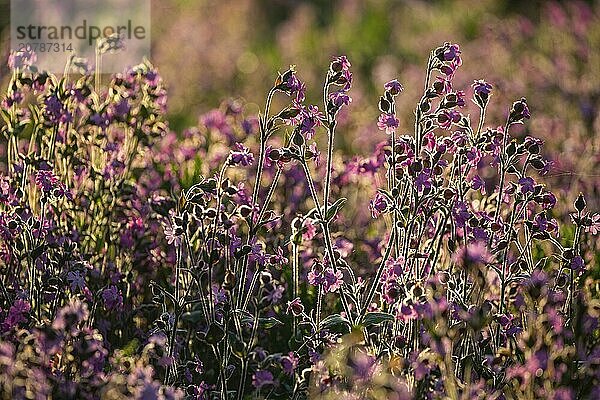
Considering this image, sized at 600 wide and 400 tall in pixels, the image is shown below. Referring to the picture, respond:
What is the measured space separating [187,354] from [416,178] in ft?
3.37

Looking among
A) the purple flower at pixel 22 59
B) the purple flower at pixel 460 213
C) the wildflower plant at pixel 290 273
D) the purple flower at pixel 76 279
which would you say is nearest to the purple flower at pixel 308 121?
the wildflower plant at pixel 290 273

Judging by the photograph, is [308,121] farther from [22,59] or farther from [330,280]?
[22,59]

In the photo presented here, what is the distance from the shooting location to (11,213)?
9.99ft

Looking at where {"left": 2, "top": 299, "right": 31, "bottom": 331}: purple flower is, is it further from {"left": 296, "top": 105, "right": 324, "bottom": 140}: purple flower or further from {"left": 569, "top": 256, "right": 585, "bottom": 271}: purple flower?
{"left": 569, "top": 256, "right": 585, "bottom": 271}: purple flower

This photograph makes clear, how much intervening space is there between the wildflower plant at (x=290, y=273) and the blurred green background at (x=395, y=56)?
129cm

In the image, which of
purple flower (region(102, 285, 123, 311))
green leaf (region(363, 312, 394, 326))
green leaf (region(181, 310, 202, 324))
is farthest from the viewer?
purple flower (region(102, 285, 123, 311))

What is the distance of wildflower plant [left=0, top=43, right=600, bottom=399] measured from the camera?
8.21 ft

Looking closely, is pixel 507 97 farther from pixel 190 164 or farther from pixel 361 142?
pixel 190 164

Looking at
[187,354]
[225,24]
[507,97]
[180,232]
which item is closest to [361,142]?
[507,97]

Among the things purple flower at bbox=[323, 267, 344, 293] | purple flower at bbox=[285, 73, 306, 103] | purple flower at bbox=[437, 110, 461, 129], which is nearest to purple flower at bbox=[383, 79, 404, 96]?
purple flower at bbox=[437, 110, 461, 129]

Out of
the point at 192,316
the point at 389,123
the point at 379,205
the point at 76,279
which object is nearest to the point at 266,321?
the point at 192,316

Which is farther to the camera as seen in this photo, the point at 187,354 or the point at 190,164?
the point at 190,164

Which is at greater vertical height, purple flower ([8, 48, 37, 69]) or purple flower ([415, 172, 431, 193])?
purple flower ([8, 48, 37, 69])

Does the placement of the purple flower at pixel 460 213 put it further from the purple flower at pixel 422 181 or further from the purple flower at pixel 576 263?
the purple flower at pixel 576 263
